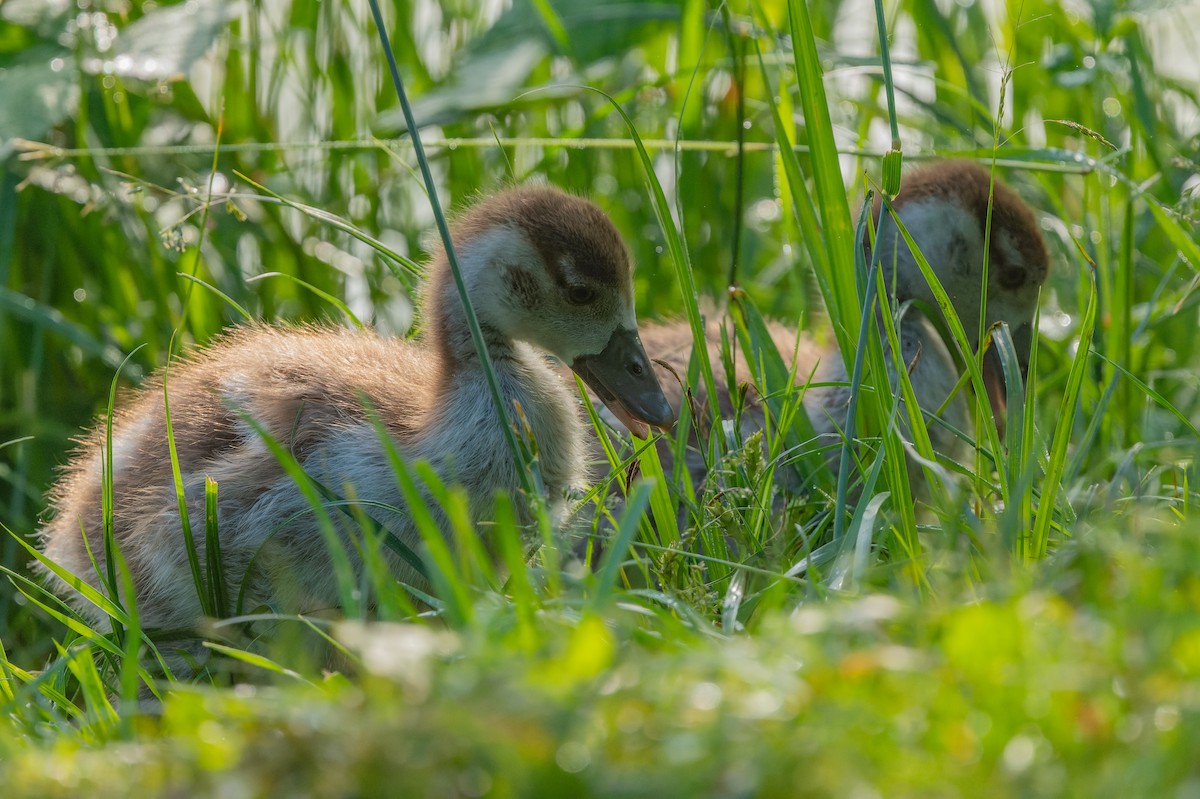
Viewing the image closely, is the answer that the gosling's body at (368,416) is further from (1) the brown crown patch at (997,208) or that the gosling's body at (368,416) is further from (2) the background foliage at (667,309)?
(1) the brown crown patch at (997,208)

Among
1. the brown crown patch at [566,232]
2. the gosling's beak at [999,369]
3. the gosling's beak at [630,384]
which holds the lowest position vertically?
the gosling's beak at [999,369]

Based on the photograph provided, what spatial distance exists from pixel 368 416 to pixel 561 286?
52cm

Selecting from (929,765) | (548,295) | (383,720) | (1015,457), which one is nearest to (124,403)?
(548,295)

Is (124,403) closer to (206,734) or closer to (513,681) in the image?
(206,734)

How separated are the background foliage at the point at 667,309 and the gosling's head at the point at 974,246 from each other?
131 millimetres

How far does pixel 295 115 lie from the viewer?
14.3ft

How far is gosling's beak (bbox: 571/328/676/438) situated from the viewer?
2742 millimetres

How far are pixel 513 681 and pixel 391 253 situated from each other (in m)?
1.76

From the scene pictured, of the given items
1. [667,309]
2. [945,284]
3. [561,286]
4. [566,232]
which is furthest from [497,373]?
[667,309]

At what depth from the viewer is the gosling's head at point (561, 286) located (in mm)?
2641

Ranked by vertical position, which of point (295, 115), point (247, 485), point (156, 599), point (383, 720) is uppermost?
point (295, 115)

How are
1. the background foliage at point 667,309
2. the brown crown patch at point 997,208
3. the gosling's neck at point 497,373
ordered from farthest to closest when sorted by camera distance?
the brown crown patch at point 997,208 → the gosling's neck at point 497,373 → the background foliage at point 667,309

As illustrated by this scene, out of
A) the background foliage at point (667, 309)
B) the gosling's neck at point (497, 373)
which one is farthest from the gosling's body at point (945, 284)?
the gosling's neck at point (497, 373)

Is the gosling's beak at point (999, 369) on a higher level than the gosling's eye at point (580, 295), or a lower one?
lower
